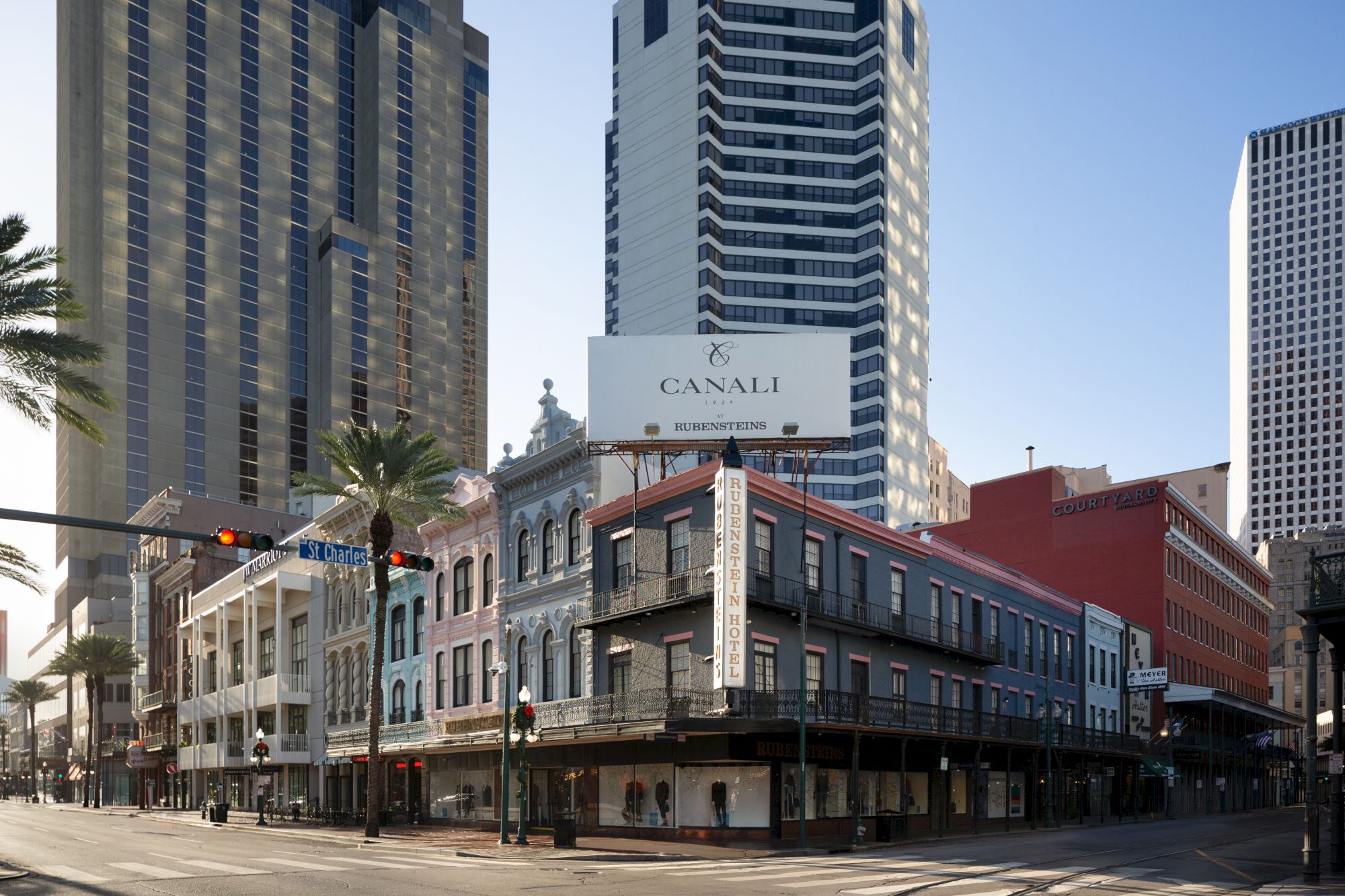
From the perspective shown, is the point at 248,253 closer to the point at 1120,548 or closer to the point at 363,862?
the point at 1120,548

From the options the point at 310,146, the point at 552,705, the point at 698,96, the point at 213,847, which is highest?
the point at 310,146

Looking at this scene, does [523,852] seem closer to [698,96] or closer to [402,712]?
[402,712]

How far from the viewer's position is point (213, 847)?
37.6 m

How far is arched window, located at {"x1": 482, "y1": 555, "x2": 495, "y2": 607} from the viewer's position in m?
51.2

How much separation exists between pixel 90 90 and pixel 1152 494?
15763 cm

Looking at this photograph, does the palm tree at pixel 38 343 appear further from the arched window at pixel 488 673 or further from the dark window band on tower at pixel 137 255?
the dark window band on tower at pixel 137 255

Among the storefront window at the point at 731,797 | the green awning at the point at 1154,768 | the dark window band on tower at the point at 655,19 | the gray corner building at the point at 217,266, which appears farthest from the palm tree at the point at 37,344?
the gray corner building at the point at 217,266

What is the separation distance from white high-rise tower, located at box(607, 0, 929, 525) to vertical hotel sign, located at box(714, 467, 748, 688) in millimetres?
89606

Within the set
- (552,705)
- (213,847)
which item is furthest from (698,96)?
(213,847)

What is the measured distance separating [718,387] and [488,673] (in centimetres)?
1624

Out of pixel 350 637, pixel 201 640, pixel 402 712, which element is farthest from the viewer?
pixel 201 640

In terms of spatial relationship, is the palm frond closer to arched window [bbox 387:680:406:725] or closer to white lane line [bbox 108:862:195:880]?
white lane line [bbox 108:862:195:880]

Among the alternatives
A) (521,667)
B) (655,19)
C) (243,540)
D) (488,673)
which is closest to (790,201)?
(655,19)

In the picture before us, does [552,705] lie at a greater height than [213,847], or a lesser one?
greater
